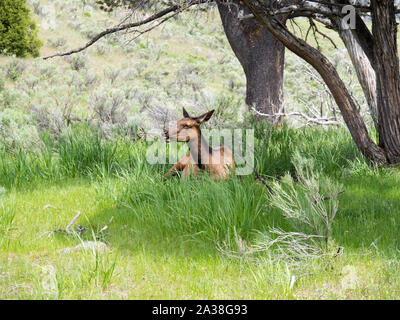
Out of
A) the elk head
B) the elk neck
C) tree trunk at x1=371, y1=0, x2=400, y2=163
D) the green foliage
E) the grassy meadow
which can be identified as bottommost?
the grassy meadow

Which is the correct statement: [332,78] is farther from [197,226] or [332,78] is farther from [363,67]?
[197,226]

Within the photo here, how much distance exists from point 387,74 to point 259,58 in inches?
173

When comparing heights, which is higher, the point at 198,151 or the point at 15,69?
the point at 15,69

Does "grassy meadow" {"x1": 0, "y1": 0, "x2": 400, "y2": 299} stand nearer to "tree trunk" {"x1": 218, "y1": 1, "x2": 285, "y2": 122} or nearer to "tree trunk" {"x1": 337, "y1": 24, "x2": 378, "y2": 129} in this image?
"tree trunk" {"x1": 337, "y1": 24, "x2": 378, "y2": 129}

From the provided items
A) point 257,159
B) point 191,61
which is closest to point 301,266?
point 257,159

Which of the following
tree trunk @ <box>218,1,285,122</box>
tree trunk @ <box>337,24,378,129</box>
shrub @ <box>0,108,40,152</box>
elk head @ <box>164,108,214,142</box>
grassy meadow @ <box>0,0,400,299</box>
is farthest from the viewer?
tree trunk @ <box>218,1,285,122</box>

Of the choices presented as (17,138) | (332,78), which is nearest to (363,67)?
(332,78)

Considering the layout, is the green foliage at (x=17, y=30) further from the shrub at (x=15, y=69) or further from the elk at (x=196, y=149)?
the elk at (x=196, y=149)

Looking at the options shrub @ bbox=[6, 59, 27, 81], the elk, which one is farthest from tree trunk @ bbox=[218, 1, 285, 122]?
shrub @ bbox=[6, 59, 27, 81]

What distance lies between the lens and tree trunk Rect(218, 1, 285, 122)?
34.1 ft

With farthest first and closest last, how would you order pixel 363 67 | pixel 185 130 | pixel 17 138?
1. pixel 17 138
2. pixel 363 67
3. pixel 185 130

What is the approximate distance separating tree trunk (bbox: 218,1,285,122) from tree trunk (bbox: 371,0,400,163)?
3.89 metres

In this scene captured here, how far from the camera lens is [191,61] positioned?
119 feet

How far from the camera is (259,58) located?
10.5 m
